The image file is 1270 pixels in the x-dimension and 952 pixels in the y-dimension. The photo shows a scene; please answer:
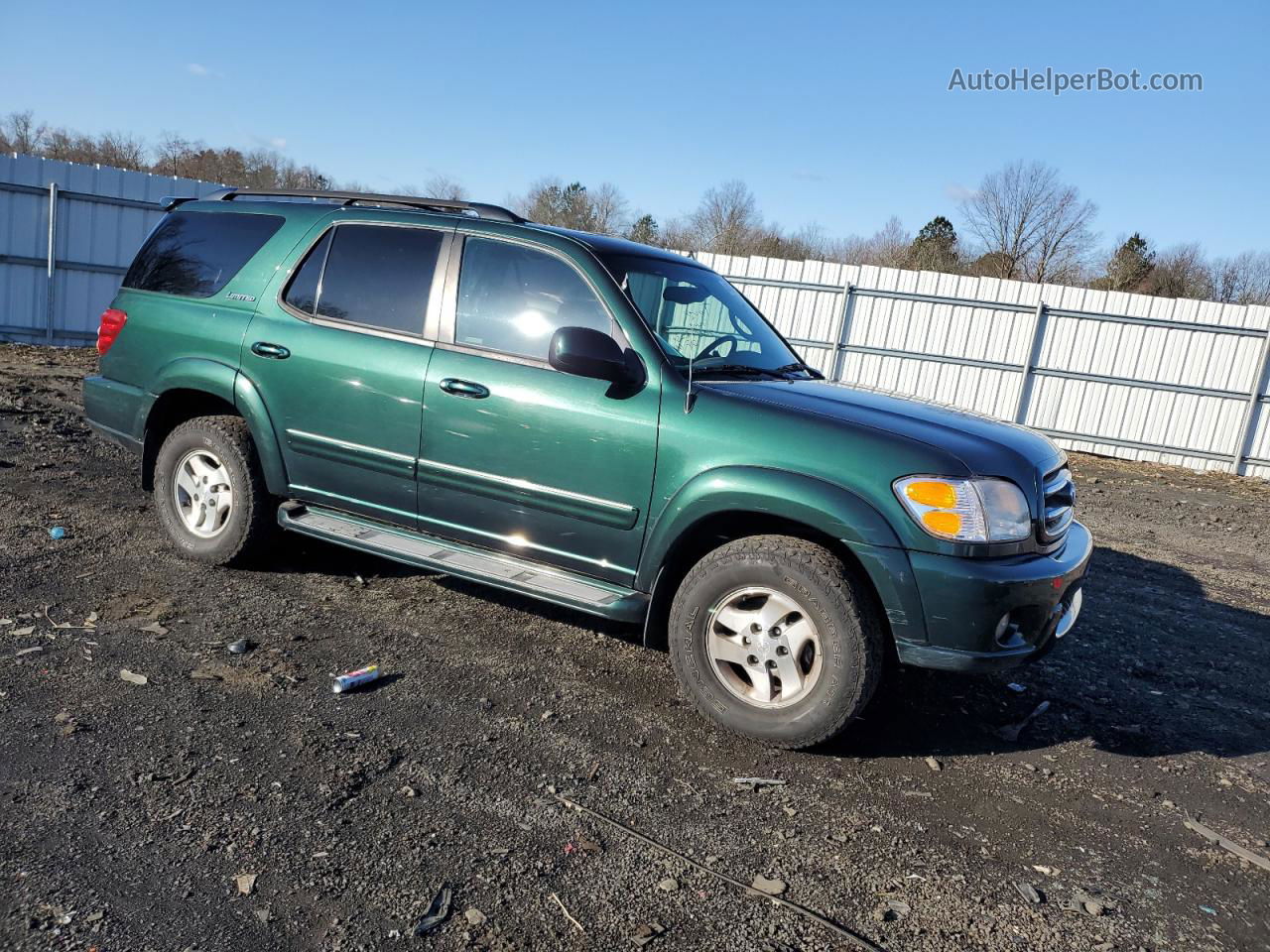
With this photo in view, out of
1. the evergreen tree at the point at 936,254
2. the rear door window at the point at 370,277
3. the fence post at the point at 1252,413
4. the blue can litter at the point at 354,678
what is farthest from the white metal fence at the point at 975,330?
the evergreen tree at the point at 936,254

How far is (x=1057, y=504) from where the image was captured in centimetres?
383

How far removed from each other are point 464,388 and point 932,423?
6.58 ft

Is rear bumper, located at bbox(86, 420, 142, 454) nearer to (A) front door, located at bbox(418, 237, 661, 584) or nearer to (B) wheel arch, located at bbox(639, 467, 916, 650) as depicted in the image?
(A) front door, located at bbox(418, 237, 661, 584)

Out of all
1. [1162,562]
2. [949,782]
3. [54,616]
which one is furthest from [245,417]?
[1162,562]

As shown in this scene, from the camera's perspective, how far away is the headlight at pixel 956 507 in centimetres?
335

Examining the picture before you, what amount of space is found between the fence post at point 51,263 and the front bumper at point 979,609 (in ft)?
51.6

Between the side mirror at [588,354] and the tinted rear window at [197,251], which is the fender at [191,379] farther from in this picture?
the side mirror at [588,354]

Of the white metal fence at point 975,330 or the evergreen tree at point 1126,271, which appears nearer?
the white metal fence at point 975,330

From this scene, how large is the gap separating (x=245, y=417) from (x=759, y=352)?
265cm

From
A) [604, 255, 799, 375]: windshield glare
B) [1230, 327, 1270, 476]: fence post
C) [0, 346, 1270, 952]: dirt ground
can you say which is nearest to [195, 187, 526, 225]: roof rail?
[604, 255, 799, 375]: windshield glare

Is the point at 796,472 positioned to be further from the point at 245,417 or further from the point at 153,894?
the point at 245,417

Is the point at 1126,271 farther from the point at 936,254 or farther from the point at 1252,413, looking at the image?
the point at 1252,413

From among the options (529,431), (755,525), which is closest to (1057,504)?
(755,525)

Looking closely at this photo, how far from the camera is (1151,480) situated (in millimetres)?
12789
